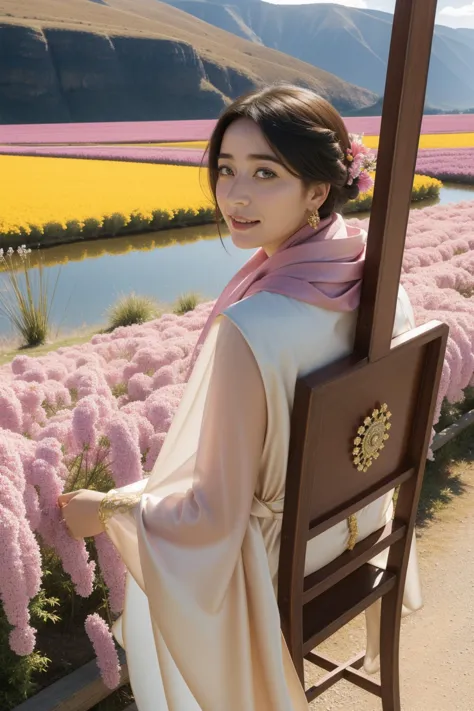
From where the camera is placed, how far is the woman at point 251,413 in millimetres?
1097

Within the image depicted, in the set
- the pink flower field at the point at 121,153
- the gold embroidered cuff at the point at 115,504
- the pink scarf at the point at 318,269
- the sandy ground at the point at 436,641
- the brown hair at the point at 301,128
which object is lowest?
the sandy ground at the point at 436,641

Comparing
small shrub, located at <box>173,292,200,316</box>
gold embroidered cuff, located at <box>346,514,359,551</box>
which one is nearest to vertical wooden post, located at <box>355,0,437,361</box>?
gold embroidered cuff, located at <box>346,514,359,551</box>

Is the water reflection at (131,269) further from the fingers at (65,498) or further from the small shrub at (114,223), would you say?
the fingers at (65,498)

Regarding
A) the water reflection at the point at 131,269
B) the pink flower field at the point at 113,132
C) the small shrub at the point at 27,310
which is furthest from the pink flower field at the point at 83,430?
the pink flower field at the point at 113,132

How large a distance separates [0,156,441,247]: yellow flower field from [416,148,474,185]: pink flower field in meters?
2.26

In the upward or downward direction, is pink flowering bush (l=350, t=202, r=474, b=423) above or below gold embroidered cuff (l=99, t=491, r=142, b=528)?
below

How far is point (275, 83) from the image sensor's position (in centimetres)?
134

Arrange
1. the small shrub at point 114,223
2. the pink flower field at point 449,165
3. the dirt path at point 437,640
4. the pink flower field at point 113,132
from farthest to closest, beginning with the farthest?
the pink flower field at point 449,165 < the pink flower field at point 113,132 < the small shrub at point 114,223 < the dirt path at point 437,640

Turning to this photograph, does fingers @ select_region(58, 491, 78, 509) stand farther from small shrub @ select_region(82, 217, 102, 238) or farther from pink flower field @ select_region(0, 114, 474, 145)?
pink flower field @ select_region(0, 114, 474, 145)

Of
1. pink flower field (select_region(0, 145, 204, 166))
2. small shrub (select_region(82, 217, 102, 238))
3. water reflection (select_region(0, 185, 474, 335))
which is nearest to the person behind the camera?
water reflection (select_region(0, 185, 474, 335))

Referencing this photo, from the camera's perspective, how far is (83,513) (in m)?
1.48

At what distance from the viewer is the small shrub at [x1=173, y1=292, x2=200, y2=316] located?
6.19 metres

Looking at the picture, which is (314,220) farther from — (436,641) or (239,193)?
(436,641)

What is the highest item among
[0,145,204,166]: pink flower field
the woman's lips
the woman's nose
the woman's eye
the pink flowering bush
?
the woman's eye
